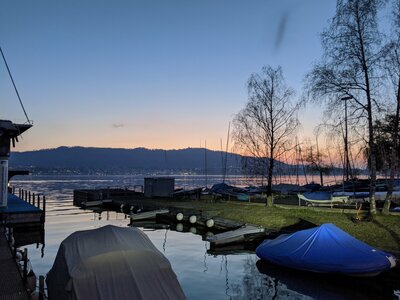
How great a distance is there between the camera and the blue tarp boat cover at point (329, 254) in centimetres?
1510

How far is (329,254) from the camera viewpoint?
1569cm

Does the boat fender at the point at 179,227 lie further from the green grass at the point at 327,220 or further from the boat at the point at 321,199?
the boat at the point at 321,199

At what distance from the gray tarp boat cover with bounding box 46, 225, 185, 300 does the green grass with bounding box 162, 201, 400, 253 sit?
1379cm

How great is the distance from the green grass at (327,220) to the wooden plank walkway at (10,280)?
16.1 m

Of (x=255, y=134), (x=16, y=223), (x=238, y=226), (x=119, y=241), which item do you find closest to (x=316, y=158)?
(x=255, y=134)

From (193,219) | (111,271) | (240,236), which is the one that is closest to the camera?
(111,271)

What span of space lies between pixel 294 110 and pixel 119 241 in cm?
2711

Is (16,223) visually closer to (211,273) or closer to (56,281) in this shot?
(211,273)

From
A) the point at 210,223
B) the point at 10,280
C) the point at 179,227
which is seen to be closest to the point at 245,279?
the point at 10,280

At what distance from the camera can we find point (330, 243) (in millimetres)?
16078

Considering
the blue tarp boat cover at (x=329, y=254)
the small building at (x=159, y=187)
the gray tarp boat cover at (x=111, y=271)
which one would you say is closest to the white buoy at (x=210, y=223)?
the blue tarp boat cover at (x=329, y=254)

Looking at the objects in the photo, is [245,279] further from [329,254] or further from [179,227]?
[179,227]

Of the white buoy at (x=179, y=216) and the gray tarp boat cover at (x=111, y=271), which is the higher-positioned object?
the gray tarp boat cover at (x=111, y=271)

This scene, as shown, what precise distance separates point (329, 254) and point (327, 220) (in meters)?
9.13
